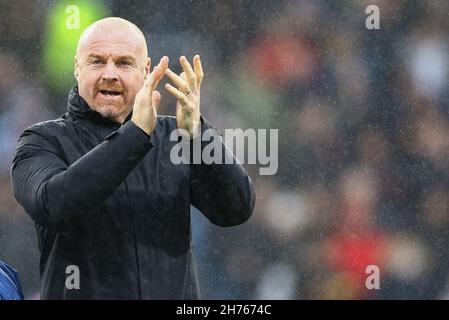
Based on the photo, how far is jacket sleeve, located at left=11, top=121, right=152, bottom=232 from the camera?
5.69 ft

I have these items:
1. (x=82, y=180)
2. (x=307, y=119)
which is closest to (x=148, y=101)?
(x=82, y=180)

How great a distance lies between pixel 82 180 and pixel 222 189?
0.36 m

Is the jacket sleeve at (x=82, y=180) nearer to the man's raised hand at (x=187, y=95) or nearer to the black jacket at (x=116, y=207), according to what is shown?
the black jacket at (x=116, y=207)

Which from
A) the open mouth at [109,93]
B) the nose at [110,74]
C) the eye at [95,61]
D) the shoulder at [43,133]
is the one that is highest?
the eye at [95,61]

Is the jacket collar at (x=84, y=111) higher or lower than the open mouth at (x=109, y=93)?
lower

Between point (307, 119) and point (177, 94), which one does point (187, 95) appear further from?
point (307, 119)

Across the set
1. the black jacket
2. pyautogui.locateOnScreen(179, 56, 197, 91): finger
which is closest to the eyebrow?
the black jacket

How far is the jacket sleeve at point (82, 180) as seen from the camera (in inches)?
68.2

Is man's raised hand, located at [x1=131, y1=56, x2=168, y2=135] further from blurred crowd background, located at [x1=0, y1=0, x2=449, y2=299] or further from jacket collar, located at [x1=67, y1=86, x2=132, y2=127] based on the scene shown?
blurred crowd background, located at [x1=0, y1=0, x2=449, y2=299]

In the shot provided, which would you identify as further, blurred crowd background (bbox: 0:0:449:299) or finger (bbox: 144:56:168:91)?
blurred crowd background (bbox: 0:0:449:299)

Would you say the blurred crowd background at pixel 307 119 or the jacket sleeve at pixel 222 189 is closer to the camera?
the jacket sleeve at pixel 222 189

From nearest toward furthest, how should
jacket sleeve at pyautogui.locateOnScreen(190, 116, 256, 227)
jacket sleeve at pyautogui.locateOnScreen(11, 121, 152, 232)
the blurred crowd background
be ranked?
jacket sleeve at pyautogui.locateOnScreen(11, 121, 152, 232) → jacket sleeve at pyautogui.locateOnScreen(190, 116, 256, 227) → the blurred crowd background

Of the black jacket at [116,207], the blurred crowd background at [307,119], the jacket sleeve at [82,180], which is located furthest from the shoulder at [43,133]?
the blurred crowd background at [307,119]

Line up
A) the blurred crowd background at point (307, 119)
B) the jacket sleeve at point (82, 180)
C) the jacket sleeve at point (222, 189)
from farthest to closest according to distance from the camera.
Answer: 1. the blurred crowd background at point (307, 119)
2. the jacket sleeve at point (222, 189)
3. the jacket sleeve at point (82, 180)
